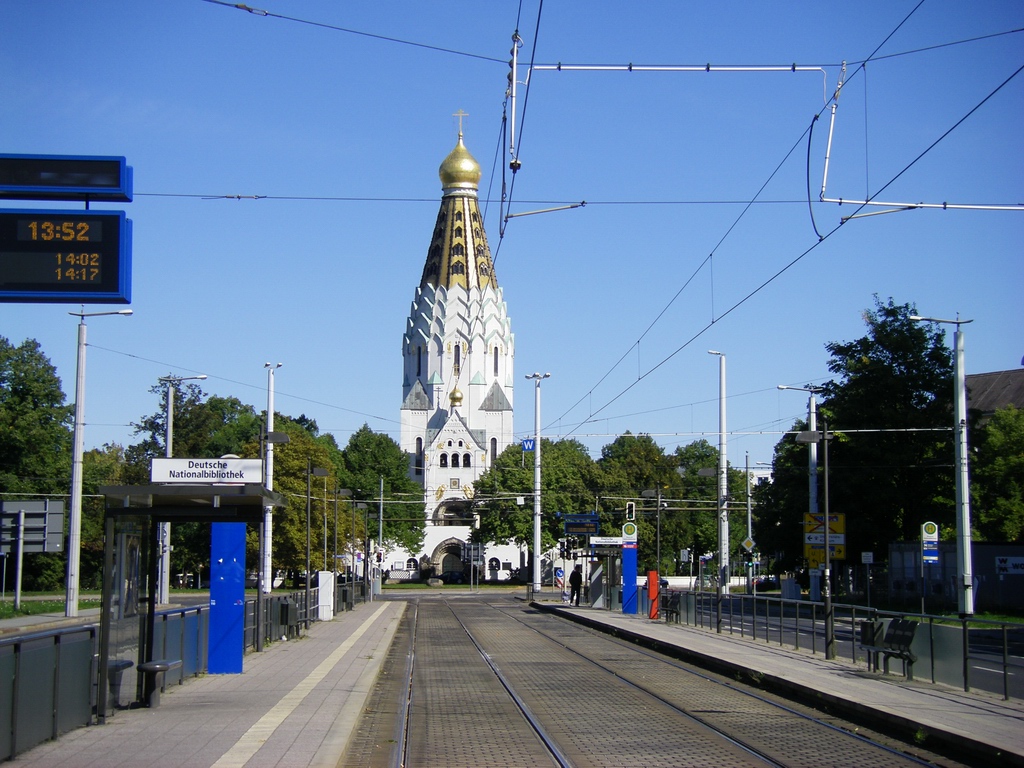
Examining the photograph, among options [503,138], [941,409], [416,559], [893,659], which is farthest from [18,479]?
[416,559]

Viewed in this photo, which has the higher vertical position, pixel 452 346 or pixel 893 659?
pixel 452 346

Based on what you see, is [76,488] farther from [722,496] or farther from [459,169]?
[459,169]

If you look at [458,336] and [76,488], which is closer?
[76,488]

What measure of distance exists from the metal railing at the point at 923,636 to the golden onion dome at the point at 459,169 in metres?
120

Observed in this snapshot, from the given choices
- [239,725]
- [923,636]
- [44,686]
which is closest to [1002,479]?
[923,636]

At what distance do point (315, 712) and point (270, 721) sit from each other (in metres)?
1.03

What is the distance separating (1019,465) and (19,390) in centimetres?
4875

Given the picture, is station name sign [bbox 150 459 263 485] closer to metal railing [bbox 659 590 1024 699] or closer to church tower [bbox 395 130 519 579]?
metal railing [bbox 659 590 1024 699]

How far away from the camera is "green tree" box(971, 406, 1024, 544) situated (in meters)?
53.8

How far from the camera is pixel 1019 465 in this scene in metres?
53.0

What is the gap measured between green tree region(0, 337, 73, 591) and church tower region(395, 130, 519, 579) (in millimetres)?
81358

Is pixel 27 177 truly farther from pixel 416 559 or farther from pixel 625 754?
pixel 416 559

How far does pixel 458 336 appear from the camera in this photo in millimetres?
151500

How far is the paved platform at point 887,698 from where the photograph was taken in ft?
40.4
